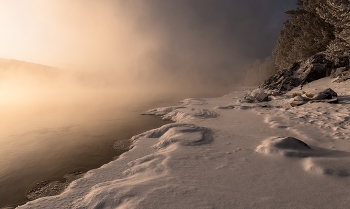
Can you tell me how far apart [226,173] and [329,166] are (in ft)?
8.61

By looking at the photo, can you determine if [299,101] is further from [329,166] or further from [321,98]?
[329,166]

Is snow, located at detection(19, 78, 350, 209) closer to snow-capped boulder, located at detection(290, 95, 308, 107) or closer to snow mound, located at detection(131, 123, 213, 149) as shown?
snow mound, located at detection(131, 123, 213, 149)

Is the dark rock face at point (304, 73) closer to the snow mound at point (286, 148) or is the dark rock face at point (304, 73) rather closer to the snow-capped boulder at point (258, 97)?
the snow-capped boulder at point (258, 97)

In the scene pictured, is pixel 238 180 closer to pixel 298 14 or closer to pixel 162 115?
pixel 162 115

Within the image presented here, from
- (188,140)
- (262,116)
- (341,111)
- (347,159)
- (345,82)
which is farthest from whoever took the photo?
(345,82)

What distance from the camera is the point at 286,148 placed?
6305 mm

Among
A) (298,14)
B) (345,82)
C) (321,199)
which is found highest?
(298,14)

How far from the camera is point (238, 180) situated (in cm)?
471

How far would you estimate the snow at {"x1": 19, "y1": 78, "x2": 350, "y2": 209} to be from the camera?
392 cm

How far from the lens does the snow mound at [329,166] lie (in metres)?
4.77

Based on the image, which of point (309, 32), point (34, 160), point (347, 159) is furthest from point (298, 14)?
point (34, 160)

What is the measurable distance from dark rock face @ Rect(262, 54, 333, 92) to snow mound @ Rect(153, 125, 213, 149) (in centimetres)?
1750

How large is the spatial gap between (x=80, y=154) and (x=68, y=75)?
15415 centimetres

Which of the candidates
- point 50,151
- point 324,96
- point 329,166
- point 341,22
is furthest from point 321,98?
point 50,151
